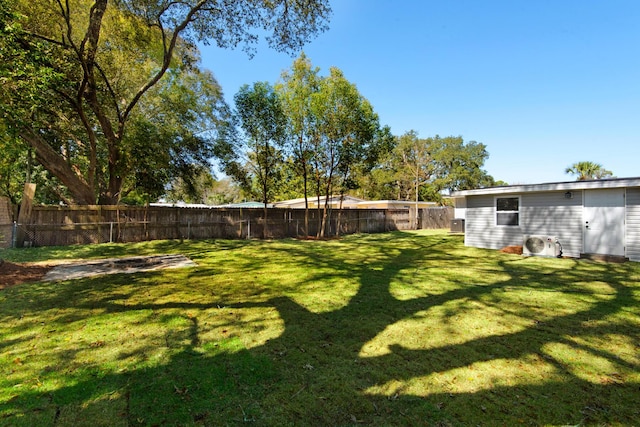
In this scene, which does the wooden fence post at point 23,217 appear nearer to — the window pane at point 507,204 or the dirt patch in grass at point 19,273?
the dirt patch in grass at point 19,273

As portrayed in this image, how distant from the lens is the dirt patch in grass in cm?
563

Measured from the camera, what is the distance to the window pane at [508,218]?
10.6m

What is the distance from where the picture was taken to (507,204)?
10.8 meters

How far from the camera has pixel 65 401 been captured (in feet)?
7.22

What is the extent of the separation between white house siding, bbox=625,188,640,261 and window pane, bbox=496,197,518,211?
2790mm

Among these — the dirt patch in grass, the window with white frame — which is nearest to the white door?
the window with white frame

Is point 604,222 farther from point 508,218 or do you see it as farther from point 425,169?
point 425,169

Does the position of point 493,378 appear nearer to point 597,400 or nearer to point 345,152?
Answer: point 597,400

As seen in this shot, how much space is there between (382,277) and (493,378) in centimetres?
390

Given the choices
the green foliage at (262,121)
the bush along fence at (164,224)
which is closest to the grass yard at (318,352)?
the bush along fence at (164,224)

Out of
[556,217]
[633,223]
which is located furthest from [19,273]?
[633,223]

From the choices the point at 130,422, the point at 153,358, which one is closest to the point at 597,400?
the point at 130,422

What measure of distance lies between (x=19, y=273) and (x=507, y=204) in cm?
1390

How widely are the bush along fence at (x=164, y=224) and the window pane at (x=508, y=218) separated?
8.50 m
